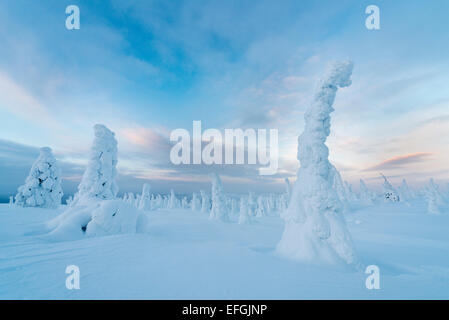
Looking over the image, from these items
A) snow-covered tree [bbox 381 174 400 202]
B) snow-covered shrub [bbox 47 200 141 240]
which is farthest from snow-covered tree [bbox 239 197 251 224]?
snow-covered tree [bbox 381 174 400 202]

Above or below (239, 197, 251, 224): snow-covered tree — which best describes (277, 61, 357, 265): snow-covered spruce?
above

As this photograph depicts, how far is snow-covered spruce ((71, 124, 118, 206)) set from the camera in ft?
57.6

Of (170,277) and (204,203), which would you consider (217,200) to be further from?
(170,277)

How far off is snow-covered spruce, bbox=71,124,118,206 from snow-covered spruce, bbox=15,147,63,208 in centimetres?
1034

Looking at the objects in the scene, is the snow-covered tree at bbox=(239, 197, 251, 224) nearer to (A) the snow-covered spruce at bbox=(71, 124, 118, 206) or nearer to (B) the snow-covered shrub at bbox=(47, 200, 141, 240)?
(A) the snow-covered spruce at bbox=(71, 124, 118, 206)

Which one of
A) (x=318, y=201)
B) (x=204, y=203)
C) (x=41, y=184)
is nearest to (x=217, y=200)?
(x=204, y=203)

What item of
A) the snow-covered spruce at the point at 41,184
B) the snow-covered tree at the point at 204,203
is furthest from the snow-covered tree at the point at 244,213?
the snow-covered spruce at the point at 41,184

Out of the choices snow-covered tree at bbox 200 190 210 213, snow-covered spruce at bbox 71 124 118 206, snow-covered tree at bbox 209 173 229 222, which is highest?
snow-covered spruce at bbox 71 124 118 206

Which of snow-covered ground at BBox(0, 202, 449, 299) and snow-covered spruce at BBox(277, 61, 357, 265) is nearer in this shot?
snow-covered ground at BBox(0, 202, 449, 299)

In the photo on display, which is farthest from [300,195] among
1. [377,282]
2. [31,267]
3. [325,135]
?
[31,267]

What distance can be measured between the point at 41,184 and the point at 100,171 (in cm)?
1282

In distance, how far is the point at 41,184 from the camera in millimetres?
23547

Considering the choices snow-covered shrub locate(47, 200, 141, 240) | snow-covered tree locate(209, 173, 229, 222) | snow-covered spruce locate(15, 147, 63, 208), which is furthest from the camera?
snow-covered tree locate(209, 173, 229, 222)
